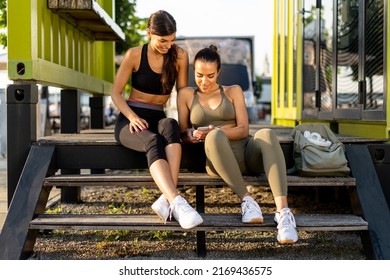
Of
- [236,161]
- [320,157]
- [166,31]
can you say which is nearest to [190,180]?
[236,161]

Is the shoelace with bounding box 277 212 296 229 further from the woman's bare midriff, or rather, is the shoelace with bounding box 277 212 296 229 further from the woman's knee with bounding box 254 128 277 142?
the woman's bare midriff

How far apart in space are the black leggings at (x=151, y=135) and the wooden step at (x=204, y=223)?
0.38 metres

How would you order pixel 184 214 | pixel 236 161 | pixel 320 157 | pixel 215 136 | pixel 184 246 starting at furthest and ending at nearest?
pixel 184 246
pixel 320 157
pixel 236 161
pixel 215 136
pixel 184 214

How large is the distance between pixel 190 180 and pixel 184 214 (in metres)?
0.49

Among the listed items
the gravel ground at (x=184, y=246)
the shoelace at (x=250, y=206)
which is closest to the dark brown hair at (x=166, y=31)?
the shoelace at (x=250, y=206)

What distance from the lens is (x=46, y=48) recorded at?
4.76 m

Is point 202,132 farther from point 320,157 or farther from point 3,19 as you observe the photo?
point 3,19

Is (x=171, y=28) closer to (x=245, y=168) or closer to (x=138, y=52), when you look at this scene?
(x=138, y=52)

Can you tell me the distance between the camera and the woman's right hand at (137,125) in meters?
3.87

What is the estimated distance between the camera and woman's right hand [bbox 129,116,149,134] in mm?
3865

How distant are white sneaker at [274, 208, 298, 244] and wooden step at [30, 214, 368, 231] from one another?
0.09m

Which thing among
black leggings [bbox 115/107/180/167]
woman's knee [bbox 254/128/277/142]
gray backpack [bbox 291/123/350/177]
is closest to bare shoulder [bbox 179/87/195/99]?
black leggings [bbox 115/107/180/167]

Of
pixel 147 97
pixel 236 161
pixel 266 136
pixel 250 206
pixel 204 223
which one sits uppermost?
pixel 147 97
